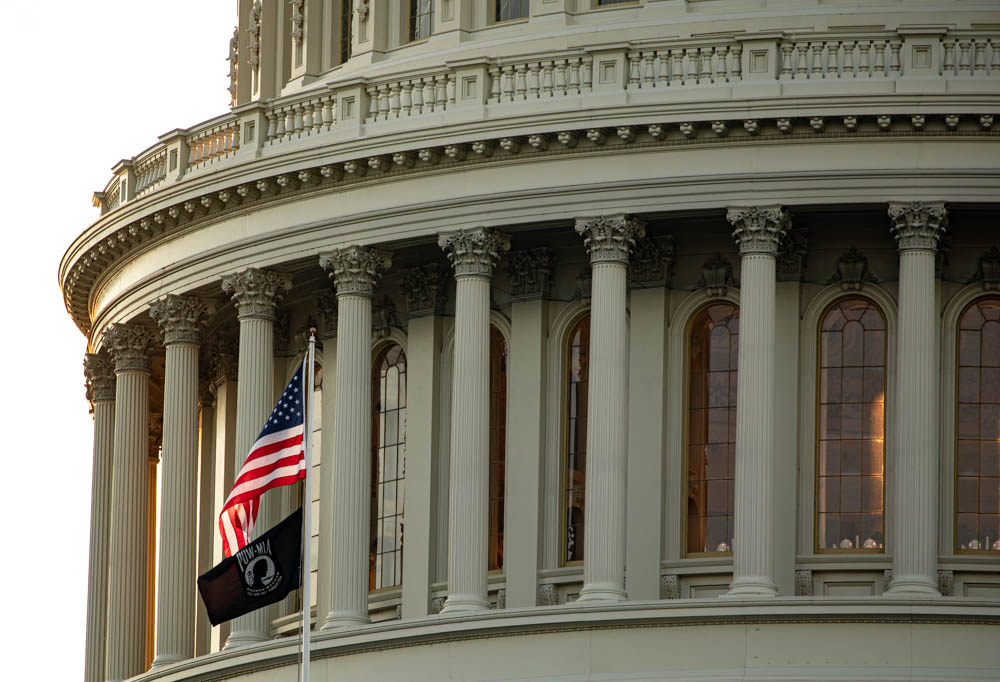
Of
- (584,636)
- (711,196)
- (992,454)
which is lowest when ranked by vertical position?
(584,636)

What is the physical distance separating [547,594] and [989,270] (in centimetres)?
971

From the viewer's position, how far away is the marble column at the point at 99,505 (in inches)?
2484

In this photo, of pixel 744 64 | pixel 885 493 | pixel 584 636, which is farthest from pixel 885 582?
pixel 744 64

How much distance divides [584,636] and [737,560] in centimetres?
289

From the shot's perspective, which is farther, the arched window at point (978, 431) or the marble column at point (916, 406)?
the arched window at point (978, 431)

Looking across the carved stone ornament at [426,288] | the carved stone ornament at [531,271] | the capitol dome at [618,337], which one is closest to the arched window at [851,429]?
the capitol dome at [618,337]

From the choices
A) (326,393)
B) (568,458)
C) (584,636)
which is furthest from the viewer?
(326,393)

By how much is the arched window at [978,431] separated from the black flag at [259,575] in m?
12.3

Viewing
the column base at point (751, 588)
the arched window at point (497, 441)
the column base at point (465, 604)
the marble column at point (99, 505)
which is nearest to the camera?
the column base at point (751, 588)

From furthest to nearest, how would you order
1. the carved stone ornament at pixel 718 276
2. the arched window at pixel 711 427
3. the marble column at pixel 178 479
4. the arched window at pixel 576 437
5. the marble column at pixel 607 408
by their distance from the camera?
1. the marble column at pixel 178 479
2. the arched window at pixel 576 437
3. the carved stone ornament at pixel 718 276
4. the arched window at pixel 711 427
5. the marble column at pixel 607 408

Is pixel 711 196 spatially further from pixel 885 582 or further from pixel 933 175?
pixel 885 582

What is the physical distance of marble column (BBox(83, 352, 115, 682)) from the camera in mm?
→ 63094

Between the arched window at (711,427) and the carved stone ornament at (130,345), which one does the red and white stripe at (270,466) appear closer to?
the arched window at (711,427)

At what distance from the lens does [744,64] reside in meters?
53.8
